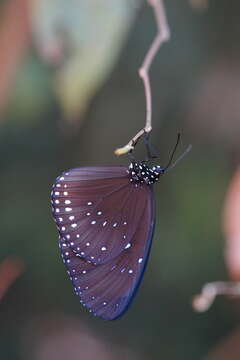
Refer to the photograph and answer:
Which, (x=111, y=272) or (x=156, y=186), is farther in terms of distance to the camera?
(x=156, y=186)

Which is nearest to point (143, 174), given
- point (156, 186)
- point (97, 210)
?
point (97, 210)

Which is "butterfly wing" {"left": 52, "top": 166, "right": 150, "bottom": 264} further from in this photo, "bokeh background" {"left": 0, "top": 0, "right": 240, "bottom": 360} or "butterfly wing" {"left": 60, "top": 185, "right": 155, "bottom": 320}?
"bokeh background" {"left": 0, "top": 0, "right": 240, "bottom": 360}

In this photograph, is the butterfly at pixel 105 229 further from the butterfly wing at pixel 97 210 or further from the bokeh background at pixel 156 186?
the bokeh background at pixel 156 186

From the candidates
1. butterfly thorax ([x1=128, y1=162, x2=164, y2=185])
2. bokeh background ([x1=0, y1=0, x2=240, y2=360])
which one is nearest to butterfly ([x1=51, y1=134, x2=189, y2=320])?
butterfly thorax ([x1=128, y1=162, x2=164, y2=185])

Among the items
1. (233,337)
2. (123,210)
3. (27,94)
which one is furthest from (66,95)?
(233,337)

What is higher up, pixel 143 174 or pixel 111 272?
pixel 143 174

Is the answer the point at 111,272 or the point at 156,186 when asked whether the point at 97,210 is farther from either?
the point at 156,186

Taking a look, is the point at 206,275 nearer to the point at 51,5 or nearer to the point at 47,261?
the point at 47,261
